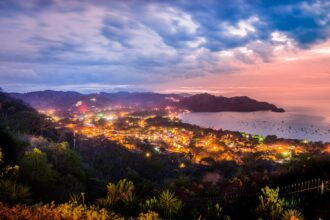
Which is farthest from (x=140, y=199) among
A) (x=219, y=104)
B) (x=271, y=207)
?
(x=219, y=104)

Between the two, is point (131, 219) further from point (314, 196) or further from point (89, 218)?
point (314, 196)

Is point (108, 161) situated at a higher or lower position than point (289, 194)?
lower

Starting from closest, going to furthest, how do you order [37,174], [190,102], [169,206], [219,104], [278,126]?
[169,206], [37,174], [278,126], [219,104], [190,102]

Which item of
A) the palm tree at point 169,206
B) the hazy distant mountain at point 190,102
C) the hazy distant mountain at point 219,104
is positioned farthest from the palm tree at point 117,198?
the hazy distant mountain at point 219,104

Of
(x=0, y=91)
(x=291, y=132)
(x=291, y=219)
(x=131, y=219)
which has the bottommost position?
(x=291, y=132)

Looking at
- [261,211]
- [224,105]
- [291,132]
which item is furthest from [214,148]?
[224,105]

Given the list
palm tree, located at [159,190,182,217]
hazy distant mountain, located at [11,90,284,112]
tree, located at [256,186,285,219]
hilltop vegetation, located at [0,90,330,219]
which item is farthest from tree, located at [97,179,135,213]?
hazy distant mountain, located at [11,90,284,112]

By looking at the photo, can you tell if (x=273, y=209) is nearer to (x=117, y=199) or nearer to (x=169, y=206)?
(x=169, y=206)

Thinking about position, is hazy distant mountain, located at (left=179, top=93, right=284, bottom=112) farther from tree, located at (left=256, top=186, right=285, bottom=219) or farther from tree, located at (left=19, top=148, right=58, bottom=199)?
tree, located at (left=256, top=186, right=285, bottom=219)
